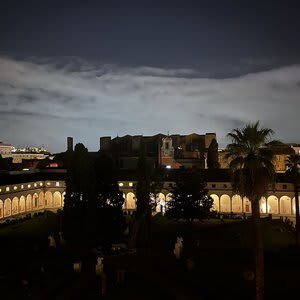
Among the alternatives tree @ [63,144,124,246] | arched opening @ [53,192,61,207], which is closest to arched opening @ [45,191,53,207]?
arched opening @ [53,192,61,207]

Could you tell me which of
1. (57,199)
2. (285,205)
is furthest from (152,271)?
(57,199)

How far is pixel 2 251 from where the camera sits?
37688 mm

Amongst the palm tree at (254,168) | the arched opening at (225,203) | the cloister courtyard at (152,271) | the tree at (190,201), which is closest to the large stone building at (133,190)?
the arched opening at (225,203)

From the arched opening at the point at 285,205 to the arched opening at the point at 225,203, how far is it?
30.2 ft

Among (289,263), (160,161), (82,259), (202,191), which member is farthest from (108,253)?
(160,161)

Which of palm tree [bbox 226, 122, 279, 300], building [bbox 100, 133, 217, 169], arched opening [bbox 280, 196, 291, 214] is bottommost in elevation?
arched opening [bbox 280, 196, 291, 214]

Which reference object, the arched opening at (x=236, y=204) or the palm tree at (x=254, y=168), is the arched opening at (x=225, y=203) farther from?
the palm tree at (x=254, y=168)

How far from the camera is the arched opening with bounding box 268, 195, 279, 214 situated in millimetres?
64688

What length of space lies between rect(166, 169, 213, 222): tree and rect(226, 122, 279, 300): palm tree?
2793cm

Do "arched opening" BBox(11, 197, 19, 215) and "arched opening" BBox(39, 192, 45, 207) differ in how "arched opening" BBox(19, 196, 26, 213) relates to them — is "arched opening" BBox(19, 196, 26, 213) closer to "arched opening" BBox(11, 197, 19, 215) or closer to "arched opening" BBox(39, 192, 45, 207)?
"arched opening" BBox(11, 197, 19, 215)

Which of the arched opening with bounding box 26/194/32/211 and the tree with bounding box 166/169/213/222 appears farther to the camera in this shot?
the arched opening with bounding box 26/194/32/211

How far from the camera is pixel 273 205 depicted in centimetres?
6500

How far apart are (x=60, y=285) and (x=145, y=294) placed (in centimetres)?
642

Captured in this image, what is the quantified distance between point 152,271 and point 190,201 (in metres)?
19.2
